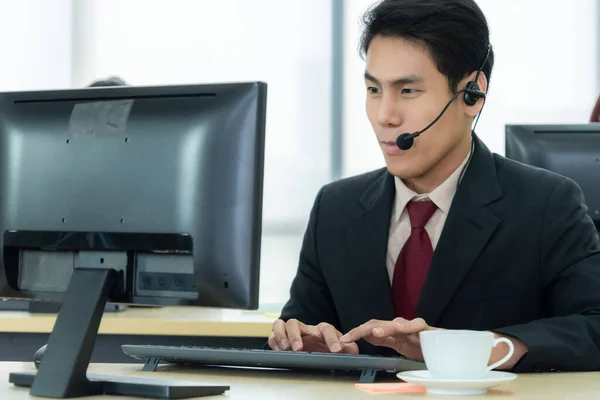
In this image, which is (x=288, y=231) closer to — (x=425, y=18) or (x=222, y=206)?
(x=425, y=18)

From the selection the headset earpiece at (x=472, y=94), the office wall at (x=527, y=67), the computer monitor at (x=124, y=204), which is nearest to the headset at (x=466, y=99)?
the headset earpiece at (x=472, y=94)

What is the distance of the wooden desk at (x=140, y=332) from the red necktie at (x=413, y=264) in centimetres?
72

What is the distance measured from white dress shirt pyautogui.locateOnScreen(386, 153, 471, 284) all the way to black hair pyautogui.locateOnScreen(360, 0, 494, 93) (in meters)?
0.19

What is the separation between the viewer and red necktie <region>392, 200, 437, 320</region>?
179 cm

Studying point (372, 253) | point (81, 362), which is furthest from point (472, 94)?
point (81, 362)

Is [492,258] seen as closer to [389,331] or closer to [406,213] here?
[406,213]

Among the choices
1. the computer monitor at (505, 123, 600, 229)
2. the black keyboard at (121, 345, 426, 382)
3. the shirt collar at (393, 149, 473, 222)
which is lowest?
the black keyboard at (121, 345, 426, 382)

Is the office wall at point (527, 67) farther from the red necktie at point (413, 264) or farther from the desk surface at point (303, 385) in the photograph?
the desk surface at point (303, 385)

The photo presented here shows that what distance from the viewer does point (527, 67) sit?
4422 millimetres

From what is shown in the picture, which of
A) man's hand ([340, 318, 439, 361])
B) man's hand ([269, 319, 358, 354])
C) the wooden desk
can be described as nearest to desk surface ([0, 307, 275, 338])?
the wooden desk

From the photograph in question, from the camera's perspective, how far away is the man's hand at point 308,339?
1.53 metres

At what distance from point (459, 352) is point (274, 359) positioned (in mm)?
310

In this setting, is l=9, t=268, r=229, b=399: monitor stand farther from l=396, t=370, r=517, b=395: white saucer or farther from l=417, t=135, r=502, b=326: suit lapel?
l=417, t=135, r=502, b=326: suit lapel

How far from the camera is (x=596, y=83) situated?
445cm
